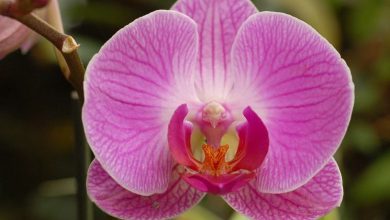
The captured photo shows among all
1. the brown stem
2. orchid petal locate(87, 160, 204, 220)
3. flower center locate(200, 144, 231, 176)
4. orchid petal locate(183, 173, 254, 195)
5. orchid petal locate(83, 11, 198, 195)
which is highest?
the brown stem

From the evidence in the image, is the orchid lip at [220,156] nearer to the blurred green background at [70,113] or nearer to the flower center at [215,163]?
the flower center at [215,163]

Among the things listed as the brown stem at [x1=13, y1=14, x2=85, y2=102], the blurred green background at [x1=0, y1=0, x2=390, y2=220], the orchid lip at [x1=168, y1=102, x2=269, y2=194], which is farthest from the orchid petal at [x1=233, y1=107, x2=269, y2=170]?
the blurred green background at [x1=0, y1=0, x2=390, y2=220]

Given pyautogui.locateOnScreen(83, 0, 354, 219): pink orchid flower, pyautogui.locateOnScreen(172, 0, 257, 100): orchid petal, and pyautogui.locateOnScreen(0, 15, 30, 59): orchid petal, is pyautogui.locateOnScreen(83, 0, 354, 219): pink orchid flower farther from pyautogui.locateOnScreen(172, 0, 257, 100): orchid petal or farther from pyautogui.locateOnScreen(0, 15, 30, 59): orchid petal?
pyautogui.locateOnScreen(0, 15, 30, 59): orchid petal

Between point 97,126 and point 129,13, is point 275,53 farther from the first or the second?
point 129,13

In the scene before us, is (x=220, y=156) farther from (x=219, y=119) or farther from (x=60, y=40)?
(x=60, y=40)

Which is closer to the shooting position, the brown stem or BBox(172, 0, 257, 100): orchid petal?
the brown stem

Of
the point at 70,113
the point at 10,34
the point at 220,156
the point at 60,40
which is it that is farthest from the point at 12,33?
the point at 70,113

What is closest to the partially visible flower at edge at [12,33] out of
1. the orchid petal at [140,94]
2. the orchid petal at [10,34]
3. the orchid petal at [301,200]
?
the orchid petal at [10,34]
